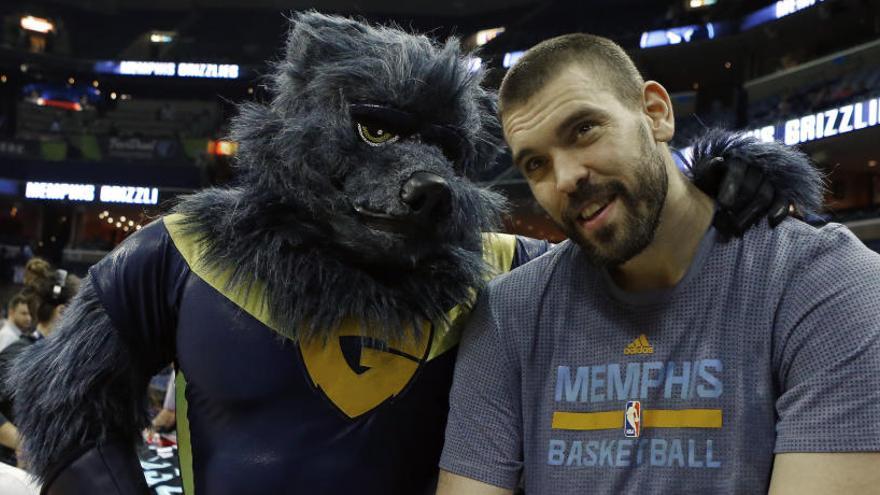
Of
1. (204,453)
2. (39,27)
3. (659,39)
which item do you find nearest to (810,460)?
(204,453)

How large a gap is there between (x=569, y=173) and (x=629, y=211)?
106mm

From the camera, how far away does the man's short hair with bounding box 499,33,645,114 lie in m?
1.34

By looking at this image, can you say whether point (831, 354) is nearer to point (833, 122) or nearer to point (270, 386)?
point (270, 386)

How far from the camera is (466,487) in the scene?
1322mm

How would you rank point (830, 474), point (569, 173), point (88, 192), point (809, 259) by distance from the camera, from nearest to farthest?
point (830, 474), point (809, 259), point (569, 173), point (88, 192)

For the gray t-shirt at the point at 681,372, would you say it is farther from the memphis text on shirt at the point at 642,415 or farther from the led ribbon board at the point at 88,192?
the led ribbon board at the point at 88,192

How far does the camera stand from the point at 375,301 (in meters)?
1.41

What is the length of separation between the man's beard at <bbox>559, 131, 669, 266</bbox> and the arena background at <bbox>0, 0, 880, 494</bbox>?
417 inches

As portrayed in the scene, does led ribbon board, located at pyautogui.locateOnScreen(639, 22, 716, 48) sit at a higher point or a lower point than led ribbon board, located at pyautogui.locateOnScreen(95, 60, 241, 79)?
higher

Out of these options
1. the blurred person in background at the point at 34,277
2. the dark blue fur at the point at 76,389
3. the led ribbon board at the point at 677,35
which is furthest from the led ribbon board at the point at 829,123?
the dark blue fur at the point at 76,389

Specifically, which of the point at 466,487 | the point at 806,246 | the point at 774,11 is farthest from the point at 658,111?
the point at 774,11

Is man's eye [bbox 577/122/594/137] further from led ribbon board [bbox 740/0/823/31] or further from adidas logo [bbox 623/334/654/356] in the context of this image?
led ribbon board [bbox 740/0/823/31]

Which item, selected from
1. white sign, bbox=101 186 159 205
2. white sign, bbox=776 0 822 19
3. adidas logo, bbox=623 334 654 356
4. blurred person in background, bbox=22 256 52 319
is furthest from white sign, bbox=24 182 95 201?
adidas logo, bbox=623 334 654 356

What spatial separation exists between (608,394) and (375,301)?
0.40 m
